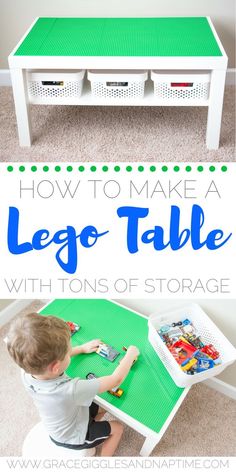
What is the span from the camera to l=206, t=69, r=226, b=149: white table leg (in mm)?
1807

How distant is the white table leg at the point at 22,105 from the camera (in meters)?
1.85

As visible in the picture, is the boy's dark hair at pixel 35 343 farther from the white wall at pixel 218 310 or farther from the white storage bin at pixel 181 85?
the white storage bin at pixel 181 85

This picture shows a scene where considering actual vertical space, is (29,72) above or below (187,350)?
above

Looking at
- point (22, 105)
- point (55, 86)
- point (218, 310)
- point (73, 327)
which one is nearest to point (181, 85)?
point (55, 86)

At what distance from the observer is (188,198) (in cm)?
123

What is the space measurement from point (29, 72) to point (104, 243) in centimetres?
91

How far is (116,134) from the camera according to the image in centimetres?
209

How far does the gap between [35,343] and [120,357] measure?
0.38 m

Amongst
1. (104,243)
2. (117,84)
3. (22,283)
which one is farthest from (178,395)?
(117,84)

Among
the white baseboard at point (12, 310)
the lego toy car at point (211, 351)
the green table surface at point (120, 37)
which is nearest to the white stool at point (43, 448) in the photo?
the lego toy car at point (211, 351)

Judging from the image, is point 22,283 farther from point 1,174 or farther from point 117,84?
point 117,84

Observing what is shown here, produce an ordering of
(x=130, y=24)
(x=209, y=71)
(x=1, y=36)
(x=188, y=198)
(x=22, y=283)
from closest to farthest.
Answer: (x=188, y=198), (x=22, y=283), (x=209, y=71), (x=130, y=24), (x=1, y=36)

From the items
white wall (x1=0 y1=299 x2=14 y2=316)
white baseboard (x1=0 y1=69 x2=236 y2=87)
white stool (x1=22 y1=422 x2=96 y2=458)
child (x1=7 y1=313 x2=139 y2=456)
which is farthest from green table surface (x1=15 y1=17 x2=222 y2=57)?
white stool (x1=22 y1=422 x2=96 y2=458)

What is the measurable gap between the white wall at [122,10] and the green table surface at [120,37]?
0.40 feet
